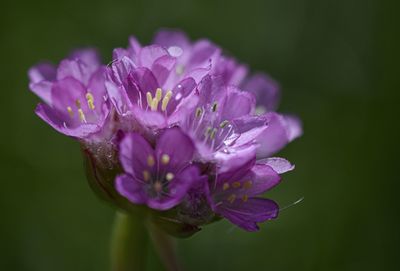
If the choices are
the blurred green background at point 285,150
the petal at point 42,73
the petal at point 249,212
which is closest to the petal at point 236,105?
the petal at point 249,212

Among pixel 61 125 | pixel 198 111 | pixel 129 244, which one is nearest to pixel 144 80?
pixel 198 111

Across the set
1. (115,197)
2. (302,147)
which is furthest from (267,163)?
(302,147)

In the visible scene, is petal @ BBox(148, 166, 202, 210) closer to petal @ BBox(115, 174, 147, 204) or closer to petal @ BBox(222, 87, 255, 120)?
petal @ BBox(115, 174, 147, 204)

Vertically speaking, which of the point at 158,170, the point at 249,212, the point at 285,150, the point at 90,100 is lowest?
the point at 285,150

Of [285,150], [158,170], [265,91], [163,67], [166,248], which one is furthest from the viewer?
[285,150]

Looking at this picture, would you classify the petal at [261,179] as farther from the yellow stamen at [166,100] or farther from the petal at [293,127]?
the petal at [293,127]

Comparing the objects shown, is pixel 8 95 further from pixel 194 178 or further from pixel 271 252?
pixel 194 178

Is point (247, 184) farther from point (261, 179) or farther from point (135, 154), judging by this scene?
point (135, 154)

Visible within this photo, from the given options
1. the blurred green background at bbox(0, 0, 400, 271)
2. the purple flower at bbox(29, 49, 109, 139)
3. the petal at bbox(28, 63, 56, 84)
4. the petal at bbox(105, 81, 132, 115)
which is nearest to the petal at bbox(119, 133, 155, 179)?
the petal at bbox(105, 81, 132, 115)
